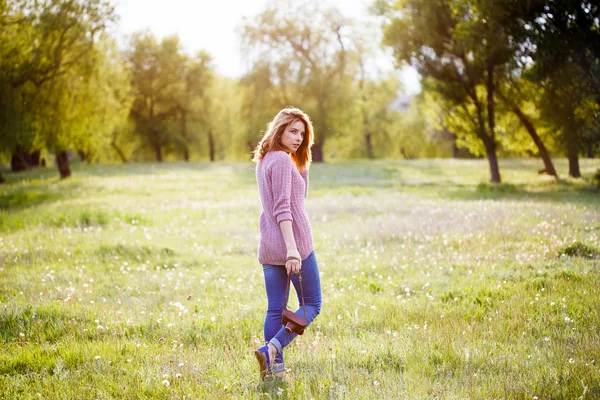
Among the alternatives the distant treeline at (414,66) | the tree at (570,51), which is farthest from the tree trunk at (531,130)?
the tree at (570,51)

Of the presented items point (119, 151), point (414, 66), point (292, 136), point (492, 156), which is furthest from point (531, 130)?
point (119, 151)

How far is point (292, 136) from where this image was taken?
454cm

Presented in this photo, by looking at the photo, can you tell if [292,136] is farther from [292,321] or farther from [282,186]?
[292,321]

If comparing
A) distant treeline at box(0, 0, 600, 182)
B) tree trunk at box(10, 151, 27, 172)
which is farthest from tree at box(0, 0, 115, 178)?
tree trunk at box(10, 151, 27, 172)

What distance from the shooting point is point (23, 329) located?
6.01 meters

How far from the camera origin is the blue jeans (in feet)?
14.9

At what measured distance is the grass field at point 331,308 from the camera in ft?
14.9

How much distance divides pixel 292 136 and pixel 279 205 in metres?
0.66

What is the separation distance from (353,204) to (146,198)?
8799 millimetres

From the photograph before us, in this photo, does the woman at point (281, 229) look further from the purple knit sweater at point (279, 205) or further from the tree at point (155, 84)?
the tree at point (155, 84)

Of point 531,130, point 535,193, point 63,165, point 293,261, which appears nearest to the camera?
point 293,261

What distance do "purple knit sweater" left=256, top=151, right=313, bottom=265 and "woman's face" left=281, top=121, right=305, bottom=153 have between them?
143 millimetres

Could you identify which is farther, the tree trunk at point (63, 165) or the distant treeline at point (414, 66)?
the tree trunk at point (63, 165)

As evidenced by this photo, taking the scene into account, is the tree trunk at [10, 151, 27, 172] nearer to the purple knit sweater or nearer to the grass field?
the grass field
